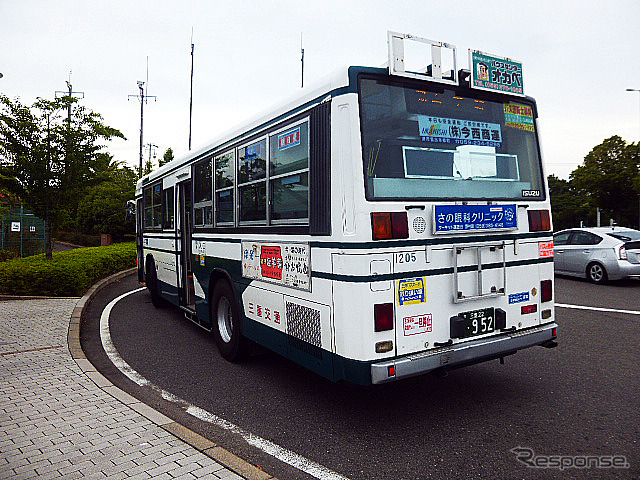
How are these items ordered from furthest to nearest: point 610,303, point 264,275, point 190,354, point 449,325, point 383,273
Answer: point 610,303 < point 190,354 < point 264,275 < point 449,325 < point 383,273

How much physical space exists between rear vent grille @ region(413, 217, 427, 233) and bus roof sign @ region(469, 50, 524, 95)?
1399mm

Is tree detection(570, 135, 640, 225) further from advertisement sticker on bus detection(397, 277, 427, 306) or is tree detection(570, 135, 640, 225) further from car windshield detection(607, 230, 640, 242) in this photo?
advertisement sticker on bus detection(397, 277, 427, 306)

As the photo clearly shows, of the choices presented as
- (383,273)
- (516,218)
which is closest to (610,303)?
(516,218)

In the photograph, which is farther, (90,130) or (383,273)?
(90,130)

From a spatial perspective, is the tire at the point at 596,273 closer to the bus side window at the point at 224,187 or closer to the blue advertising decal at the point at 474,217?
the blue advertising decal at the point at 474,217

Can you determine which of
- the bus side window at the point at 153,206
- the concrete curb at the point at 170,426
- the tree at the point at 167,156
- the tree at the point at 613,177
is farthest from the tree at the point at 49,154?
the tree at the point at 613,177

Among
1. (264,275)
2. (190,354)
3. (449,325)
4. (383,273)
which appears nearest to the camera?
(383,273)

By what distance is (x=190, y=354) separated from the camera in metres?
7.15

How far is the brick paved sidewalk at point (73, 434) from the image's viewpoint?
357cm

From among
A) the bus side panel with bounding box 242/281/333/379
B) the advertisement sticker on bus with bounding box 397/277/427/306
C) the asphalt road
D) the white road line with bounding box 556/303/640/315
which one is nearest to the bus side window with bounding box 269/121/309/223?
the bus side panel with bounding box 242/281/333/379

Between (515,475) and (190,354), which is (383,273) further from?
(190,354)

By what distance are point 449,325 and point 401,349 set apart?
21.4 inches

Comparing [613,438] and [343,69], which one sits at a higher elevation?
[343,69]

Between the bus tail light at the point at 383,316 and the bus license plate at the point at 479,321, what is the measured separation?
787 mm
